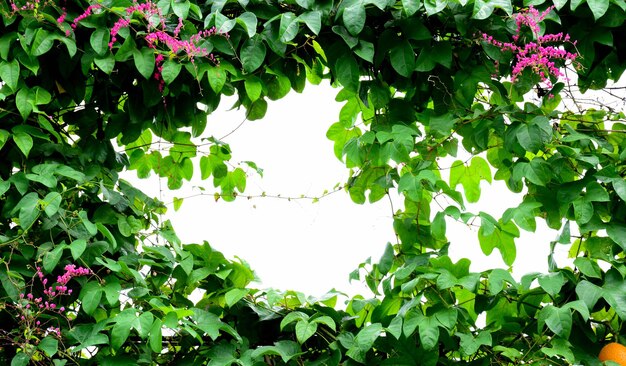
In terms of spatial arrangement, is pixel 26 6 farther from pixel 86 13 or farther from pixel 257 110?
pixel 257 110

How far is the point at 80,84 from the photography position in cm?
231

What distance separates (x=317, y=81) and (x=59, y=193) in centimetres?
88

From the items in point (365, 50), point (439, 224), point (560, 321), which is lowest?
point (560, 321)

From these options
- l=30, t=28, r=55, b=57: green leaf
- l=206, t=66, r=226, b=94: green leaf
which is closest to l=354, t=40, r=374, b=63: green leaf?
l=206, t=66, r=226, b=94: green leaf

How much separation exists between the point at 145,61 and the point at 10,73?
33cm

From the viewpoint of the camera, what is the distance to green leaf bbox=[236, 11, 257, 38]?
6.99ft

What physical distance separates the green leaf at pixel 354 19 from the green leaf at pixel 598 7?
570 mm

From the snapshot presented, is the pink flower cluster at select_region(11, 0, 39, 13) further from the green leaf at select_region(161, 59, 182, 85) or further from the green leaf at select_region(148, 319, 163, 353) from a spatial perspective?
the green leaf at select_region(148, 319, 163, 353)

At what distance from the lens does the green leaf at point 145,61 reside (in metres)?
2.15

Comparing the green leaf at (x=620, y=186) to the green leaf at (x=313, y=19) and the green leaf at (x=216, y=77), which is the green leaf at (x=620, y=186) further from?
the green leaf at (x=216, y=77)

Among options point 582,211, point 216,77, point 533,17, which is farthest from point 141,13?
point 582,211

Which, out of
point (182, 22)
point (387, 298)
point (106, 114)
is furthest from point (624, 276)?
point (106, 114)

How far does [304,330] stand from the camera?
6.86ft

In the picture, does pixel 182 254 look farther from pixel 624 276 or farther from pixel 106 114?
pixel 624 276
